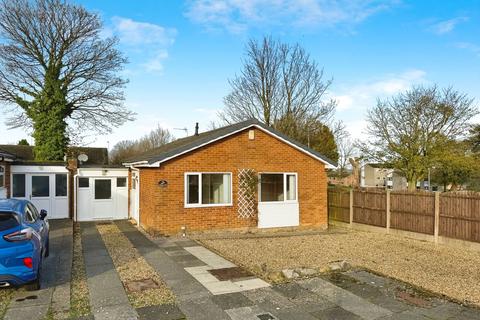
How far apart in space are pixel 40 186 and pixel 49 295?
11275mm

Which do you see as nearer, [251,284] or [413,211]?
[251,284]

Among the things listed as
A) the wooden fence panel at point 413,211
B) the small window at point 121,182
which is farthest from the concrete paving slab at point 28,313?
the small window at point 121,182

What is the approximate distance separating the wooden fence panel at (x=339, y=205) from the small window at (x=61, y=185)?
37.8 feet

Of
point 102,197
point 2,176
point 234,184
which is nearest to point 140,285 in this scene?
point 234,184

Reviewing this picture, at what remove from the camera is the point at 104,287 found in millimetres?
7254

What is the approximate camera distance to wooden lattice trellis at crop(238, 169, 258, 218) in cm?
1405

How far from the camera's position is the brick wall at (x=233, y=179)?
42.7 ft

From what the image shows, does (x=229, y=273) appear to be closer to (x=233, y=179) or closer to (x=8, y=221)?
(x=8, y=221)

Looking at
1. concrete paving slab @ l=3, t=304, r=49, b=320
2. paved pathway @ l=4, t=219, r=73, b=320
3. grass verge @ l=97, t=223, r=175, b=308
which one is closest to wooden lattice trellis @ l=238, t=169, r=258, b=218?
grass verge @ l=97, t=223, r=175, b=308

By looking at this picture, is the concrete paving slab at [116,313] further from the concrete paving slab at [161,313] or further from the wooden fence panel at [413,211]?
the wooden fence panel at [413,211]

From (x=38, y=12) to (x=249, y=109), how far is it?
1459cm

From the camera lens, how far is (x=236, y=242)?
12305 millimetres

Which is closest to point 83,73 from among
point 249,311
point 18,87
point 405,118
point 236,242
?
point 18,87

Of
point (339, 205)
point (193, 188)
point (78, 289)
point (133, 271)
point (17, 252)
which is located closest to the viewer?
point (17, 252)
